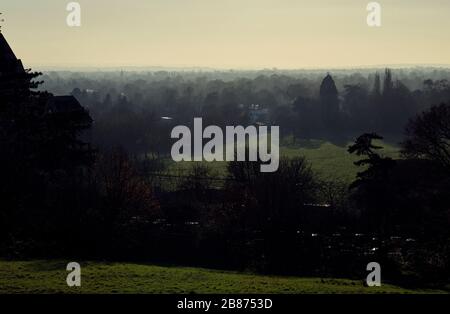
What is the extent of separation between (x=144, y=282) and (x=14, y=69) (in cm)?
1398

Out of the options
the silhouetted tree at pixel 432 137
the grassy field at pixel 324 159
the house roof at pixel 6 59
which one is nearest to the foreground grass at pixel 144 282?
the house roof at pixel 6 59

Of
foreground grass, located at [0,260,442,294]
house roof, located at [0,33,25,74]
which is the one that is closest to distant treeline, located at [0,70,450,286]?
foreground grass, located at [0,260,442,294]

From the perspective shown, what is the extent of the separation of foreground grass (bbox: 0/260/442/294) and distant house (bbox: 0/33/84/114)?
7.58m

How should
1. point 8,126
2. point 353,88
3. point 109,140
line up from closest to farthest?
point 8,126 → point 109,140 → point 353,88

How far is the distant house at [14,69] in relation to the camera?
25612 millimetres

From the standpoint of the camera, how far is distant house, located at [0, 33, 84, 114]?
84.0 feet

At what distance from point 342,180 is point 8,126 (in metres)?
40.2

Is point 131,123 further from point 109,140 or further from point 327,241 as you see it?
point 327,241

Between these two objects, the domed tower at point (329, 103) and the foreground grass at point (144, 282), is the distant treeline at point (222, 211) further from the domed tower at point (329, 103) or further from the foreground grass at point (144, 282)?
the domed tower at point (329, 103)

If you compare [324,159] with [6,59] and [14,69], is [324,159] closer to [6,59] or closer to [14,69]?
[6,59]

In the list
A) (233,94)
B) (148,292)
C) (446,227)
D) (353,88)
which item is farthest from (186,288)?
(233,94)

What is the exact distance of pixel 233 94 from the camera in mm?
162750

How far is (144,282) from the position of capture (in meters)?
19.1

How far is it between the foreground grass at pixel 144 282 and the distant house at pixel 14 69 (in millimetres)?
7575
